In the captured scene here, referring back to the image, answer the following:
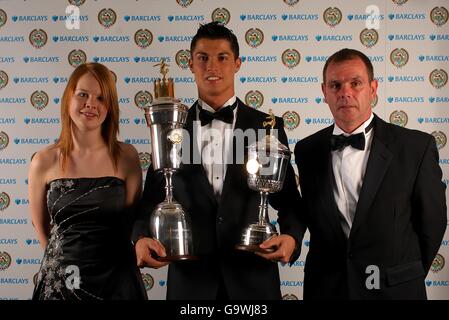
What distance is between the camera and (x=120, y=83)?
3.93 m

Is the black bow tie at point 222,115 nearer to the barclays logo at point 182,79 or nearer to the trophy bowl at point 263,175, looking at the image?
the trophy bowl at point 263,175

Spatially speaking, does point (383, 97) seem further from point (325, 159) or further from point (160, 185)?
point (160, 185)

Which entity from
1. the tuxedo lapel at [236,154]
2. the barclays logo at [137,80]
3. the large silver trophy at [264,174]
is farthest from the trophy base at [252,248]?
the barclays logo at [137,80]

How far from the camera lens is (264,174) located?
7.38 ft

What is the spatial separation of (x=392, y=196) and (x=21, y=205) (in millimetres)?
2840

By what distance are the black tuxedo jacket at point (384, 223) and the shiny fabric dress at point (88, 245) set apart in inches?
33.4

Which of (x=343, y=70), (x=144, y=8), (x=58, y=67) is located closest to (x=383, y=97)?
(x=343, y=70)

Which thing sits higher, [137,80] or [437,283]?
[137,80]

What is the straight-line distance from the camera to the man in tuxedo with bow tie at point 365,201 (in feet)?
7.45

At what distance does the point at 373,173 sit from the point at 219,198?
2.24ft

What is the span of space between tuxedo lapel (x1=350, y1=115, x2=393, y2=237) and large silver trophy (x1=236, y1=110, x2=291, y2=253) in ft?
1.16

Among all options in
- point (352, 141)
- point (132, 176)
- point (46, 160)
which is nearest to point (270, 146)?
point (352, 141)

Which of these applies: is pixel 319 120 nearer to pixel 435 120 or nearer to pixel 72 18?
pixel 435 120

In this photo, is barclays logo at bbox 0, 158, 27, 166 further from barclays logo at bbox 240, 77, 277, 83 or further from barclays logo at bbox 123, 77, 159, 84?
barclays logo at bbox 240, 77, 277, 83
